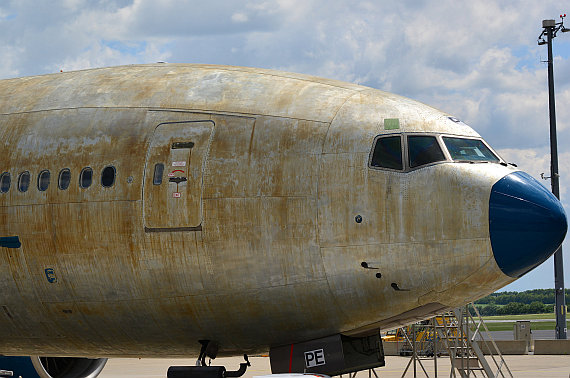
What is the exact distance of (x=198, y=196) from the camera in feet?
40.4

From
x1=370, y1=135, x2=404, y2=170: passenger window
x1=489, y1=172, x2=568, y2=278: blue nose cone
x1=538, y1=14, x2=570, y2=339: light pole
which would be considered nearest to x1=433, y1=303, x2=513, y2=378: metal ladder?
x1=489, y1=172, x2=568, y2=278: blue nose cone

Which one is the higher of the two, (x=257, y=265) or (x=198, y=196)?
(x=198, y=196)

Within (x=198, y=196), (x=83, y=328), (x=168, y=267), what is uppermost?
(x=198, y=196)

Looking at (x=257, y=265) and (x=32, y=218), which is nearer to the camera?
(x=257, y=265)

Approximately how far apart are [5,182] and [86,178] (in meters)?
1.46

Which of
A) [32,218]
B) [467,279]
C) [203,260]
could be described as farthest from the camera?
[32,218]

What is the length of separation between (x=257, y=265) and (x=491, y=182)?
3.26 m

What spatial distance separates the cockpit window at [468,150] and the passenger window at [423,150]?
6.9 inches

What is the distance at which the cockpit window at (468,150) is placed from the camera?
12070 mm

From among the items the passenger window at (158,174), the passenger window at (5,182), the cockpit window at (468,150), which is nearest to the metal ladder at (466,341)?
the cockpit window at (468,150)

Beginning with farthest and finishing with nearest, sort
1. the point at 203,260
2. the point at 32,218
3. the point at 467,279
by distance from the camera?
the point at 32,218 → the point at 203,260 → the point at 467,279

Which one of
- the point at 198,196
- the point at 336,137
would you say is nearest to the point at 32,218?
the point at 198,196

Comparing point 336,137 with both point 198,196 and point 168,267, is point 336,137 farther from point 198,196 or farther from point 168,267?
point 168,267

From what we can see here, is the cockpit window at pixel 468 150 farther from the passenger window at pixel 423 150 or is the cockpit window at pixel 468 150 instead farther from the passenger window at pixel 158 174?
the passenger window at pixel 158 174
